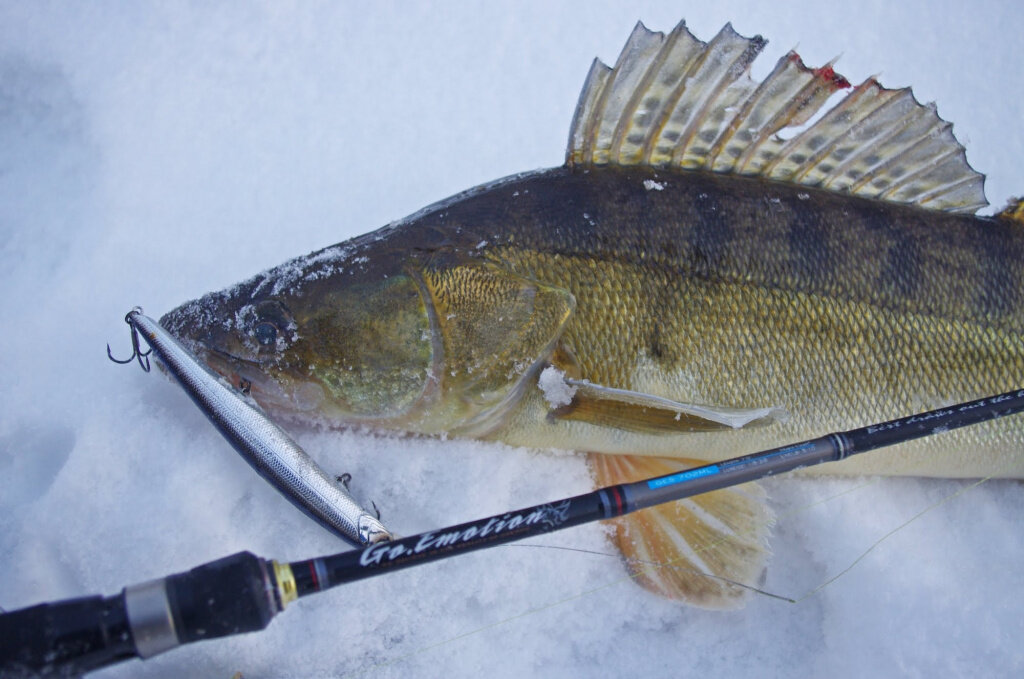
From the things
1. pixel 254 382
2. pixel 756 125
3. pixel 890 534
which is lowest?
pixel 890 534

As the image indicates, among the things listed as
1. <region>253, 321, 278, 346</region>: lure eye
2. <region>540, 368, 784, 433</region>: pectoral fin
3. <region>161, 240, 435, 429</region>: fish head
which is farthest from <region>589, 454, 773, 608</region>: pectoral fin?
<region>253, 321, 278, 346</region>: lure eye

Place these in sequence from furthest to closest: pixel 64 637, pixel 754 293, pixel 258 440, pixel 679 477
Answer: pixel 754 293
pixel 258 440
pixel 679 477
pixel 64 637

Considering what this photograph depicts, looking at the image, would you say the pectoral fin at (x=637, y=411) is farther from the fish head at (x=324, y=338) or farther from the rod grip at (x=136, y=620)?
the rod grip at (x=136, y=620)

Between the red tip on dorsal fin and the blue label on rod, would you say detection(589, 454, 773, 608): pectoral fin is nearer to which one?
the blue label on rod

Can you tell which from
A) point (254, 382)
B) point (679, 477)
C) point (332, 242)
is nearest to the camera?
point (679, 477)

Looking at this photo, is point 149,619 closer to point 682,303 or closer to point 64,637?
point 64,637

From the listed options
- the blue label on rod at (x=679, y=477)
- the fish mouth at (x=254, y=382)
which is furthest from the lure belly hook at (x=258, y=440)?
the blue label on rod at (x=679, y=477)

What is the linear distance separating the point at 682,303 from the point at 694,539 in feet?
2.36

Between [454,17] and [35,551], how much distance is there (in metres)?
2.68

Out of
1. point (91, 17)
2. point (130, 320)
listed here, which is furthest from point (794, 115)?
point (91, 17)

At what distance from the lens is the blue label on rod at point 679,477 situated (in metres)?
1.50

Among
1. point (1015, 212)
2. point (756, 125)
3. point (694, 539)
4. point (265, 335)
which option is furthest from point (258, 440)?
point (1015, 212)

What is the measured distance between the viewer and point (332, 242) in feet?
8.48

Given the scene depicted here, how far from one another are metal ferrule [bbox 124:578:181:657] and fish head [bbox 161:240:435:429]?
763 mm
